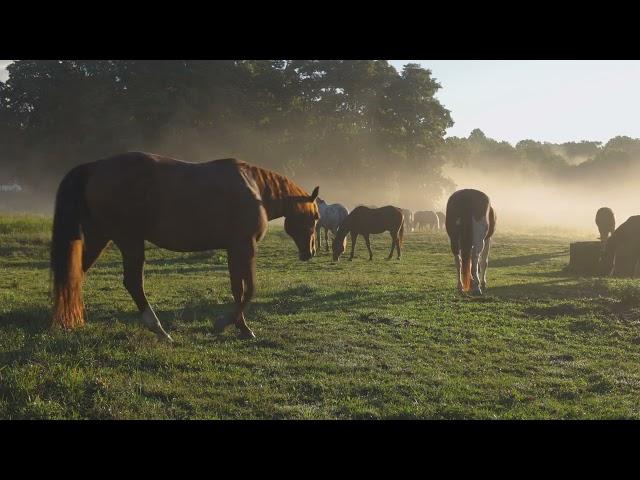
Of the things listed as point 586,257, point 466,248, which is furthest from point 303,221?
point 586,257

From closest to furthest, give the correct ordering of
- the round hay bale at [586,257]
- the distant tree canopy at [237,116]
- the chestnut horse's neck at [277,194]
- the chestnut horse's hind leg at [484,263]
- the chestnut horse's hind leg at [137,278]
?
the chestnut horse's hind leg at [137,278] < the chestnut horse's neck at [277,194] < the chestnut horse's hind leg at [484,263] < the round hay bale at [586,257] < the distant tree canopy at [237,116]

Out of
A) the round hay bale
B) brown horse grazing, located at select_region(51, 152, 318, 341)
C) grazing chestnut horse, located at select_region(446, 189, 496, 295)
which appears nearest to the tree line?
the round hay bale

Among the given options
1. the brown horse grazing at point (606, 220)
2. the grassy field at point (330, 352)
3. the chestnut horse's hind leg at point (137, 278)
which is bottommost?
the grassy field at point (330, 352)

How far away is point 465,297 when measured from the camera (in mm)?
11141

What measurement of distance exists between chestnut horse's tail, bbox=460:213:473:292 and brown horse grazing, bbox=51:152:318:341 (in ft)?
17.2

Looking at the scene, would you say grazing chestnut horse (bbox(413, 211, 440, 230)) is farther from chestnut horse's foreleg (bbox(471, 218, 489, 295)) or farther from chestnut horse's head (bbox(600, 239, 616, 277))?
chestnut horse's foreleg (bbox(471, 218, 489, 295))

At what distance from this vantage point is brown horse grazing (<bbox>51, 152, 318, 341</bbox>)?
664 centimetres

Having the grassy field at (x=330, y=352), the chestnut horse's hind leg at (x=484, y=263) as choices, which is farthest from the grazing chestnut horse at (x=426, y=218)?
the chestnut horse's hind leg at (x=484, y=263)

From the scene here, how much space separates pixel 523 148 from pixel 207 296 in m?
116

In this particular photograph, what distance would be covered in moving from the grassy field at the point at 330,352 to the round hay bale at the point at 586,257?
8.50ft

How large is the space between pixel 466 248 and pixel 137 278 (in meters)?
6.87

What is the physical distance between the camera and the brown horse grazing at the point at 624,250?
14859 millimetres

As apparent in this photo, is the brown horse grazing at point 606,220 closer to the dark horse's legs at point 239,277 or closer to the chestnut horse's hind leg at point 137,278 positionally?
the dark horse's legs at point 239,277

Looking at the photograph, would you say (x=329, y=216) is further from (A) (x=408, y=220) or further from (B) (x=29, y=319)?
(B) (x=29, y=319)
